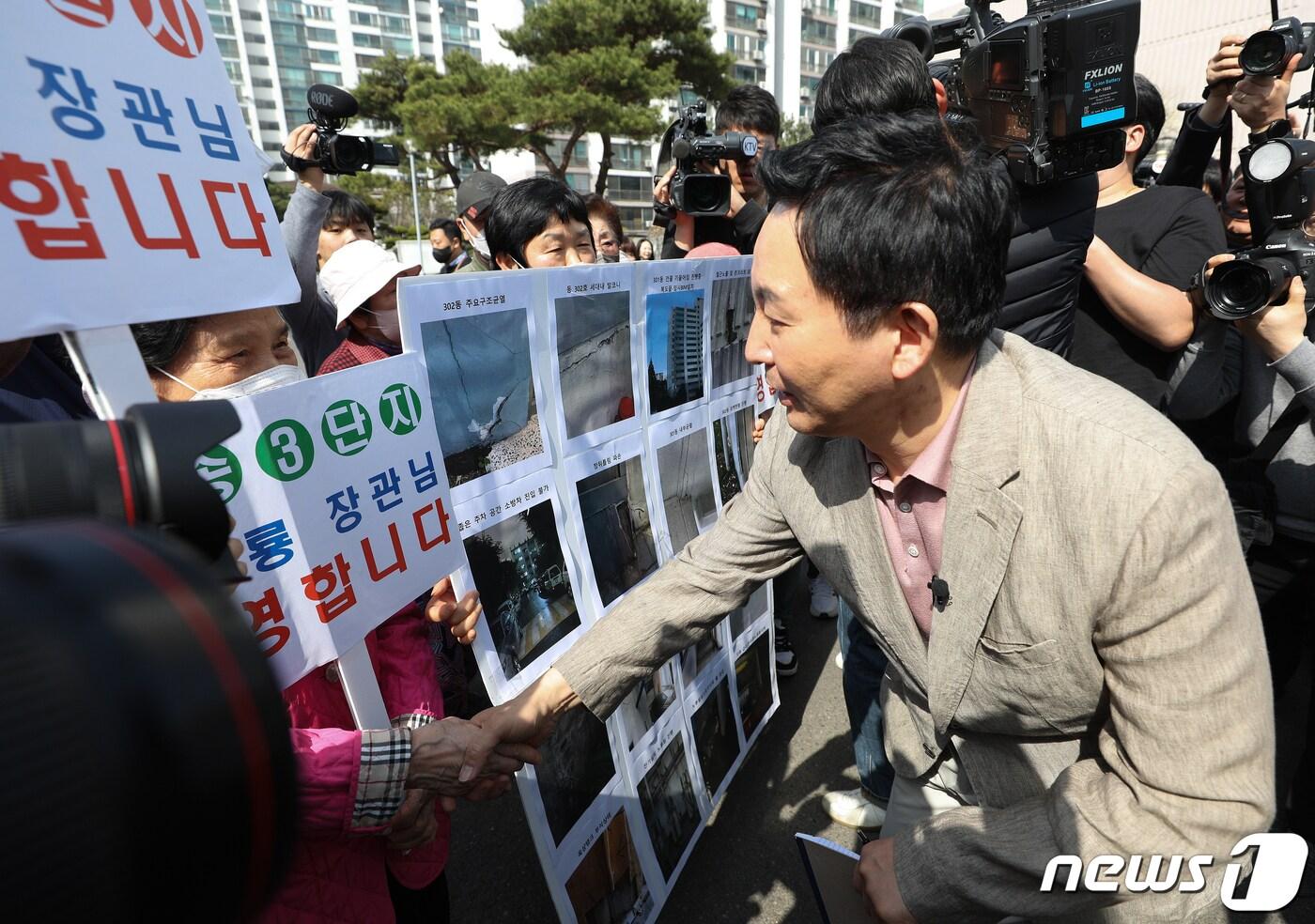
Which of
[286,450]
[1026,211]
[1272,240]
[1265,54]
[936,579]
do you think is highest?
[1265,54]

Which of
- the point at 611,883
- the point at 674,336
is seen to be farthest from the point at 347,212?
the point at 611,883

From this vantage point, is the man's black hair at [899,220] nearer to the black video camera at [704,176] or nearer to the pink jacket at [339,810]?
the pink jacket at [339,810]

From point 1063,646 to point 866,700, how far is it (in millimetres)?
1104

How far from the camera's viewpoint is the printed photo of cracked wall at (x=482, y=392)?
1.38 m

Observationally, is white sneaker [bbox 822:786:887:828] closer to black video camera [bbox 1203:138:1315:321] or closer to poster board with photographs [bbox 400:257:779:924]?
poster board with photographs [bbox 400:257:779:924]

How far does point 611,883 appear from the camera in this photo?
5.72 feet

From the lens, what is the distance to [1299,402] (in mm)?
1979

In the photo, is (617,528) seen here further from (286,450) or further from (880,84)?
(880,84)

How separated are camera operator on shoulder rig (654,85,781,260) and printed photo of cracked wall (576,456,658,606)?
4.88ft

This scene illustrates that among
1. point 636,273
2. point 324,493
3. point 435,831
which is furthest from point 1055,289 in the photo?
point 435,831

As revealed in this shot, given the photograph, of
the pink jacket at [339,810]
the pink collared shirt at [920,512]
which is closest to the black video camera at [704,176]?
the pink collared shirt at [920,512]

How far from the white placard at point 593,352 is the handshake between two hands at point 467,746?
1.43 feet

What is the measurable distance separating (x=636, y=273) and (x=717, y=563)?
771mm

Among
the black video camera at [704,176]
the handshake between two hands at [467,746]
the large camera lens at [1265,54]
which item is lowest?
the handshake between two hands at [467,746]
